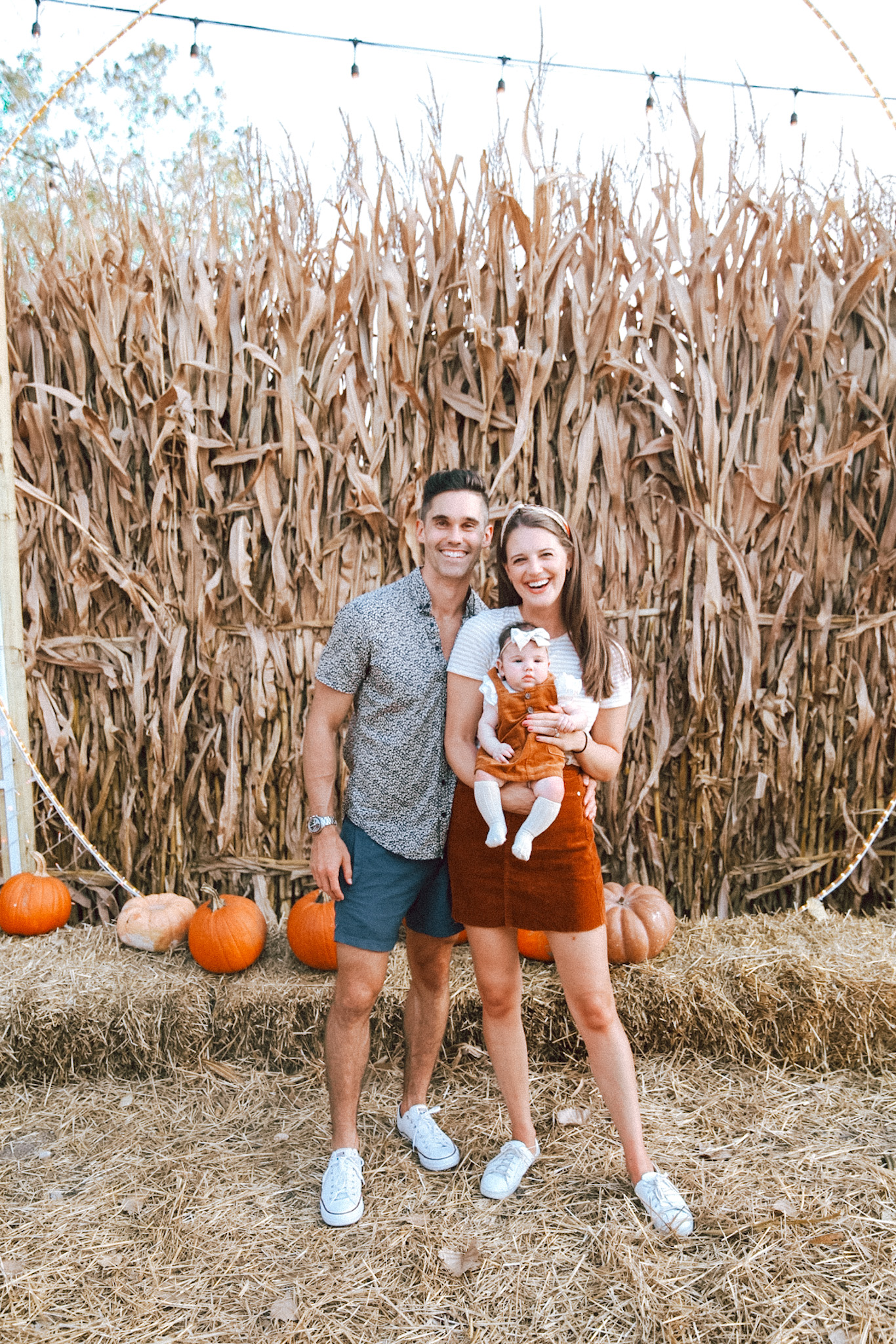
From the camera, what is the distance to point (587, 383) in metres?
3.20

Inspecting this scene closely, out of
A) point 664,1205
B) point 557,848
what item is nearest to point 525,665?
point 557,848

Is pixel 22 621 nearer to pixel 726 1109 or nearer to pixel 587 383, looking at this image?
pixel 587 383

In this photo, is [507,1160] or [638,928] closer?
[507,1160]

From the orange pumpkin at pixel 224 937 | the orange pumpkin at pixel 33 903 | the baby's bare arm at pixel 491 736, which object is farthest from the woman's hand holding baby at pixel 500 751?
the orange pumpkin at pixel 33 903

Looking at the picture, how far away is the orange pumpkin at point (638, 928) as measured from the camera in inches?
115

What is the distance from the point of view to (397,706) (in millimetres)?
2260

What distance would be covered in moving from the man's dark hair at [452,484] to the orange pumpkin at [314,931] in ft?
4.94

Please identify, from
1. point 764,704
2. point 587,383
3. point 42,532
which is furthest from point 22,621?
point 764,704

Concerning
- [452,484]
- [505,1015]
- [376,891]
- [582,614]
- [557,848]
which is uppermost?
[452,484]

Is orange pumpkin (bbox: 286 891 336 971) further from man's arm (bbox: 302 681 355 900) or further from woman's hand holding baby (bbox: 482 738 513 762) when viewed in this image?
woman's hand holding baby (bbox: 482 738 513 762)

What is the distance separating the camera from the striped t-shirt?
211 cm

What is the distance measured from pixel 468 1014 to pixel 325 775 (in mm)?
1125

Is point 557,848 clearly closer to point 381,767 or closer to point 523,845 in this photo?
point 523,845

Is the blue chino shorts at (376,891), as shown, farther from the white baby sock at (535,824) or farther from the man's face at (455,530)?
the man's face at (455,530)
